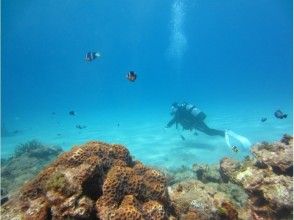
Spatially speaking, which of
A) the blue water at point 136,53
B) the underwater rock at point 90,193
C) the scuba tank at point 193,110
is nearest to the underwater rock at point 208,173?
the underwater rock at point 90,193

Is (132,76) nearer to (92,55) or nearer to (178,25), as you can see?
(92,55)

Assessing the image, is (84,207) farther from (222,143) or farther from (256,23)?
(256,23)

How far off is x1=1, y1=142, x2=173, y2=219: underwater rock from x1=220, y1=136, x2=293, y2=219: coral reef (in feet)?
6.48

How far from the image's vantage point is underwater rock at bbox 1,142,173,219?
146 inches

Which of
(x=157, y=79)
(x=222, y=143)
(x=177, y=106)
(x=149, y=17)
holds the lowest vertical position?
(x=222, y=143)

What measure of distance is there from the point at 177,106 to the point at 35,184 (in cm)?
1372

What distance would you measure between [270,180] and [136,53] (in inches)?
6347

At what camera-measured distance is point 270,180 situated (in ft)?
18.5

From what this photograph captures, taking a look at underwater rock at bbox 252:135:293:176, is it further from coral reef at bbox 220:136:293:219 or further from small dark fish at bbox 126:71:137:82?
small dark fish at bbox 126:71:137:82

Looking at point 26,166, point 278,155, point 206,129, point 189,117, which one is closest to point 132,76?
point 278,155

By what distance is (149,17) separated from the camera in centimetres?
11800

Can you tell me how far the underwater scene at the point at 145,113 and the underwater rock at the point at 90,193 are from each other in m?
0.02

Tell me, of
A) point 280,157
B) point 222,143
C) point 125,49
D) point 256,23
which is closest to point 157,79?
point 125,49

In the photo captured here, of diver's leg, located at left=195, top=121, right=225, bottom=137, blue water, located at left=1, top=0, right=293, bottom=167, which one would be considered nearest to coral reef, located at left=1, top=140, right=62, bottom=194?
diver's leg, located at left=195, top=121, right=225, bottom=137
